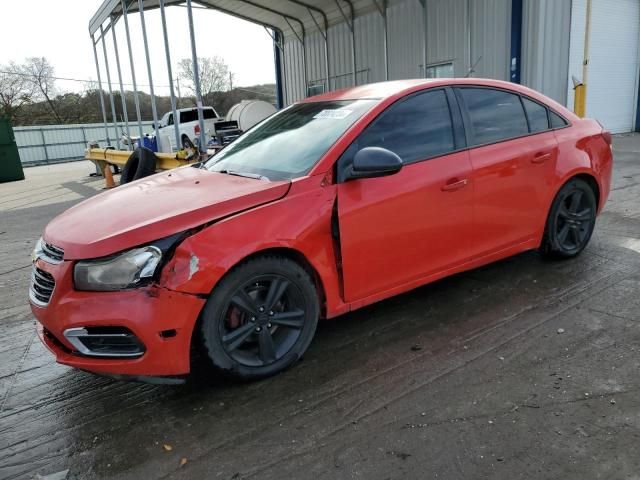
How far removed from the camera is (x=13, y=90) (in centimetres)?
3991

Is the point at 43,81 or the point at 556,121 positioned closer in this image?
the point at 556,121

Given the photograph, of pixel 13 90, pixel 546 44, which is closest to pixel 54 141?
pixel 13 90

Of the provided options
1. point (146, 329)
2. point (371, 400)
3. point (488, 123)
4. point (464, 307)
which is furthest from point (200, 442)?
point (488, 123)

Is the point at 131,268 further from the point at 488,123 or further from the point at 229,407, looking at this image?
the point at 488,123

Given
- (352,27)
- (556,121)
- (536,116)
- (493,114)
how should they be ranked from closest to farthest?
(493,114)
(536,116)
(556,121)
(352,27)

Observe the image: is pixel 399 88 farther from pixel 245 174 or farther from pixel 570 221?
pixel 570 221

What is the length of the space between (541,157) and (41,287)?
3617mm

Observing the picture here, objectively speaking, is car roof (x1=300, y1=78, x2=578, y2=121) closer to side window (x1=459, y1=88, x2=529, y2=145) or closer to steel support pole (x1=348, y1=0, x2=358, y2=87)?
side window (x1=459, y1=88, x2=529, y2=145)

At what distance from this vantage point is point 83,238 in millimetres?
2619

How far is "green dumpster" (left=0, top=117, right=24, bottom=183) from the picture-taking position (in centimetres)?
1780

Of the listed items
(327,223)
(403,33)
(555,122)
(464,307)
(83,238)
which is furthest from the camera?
(403,33)

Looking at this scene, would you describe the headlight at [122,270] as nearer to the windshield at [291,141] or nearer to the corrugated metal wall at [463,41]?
the windshield at [291,141]

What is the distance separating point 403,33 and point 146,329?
15869 mm

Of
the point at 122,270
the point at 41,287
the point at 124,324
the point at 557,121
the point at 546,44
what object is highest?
the point at 546,44
